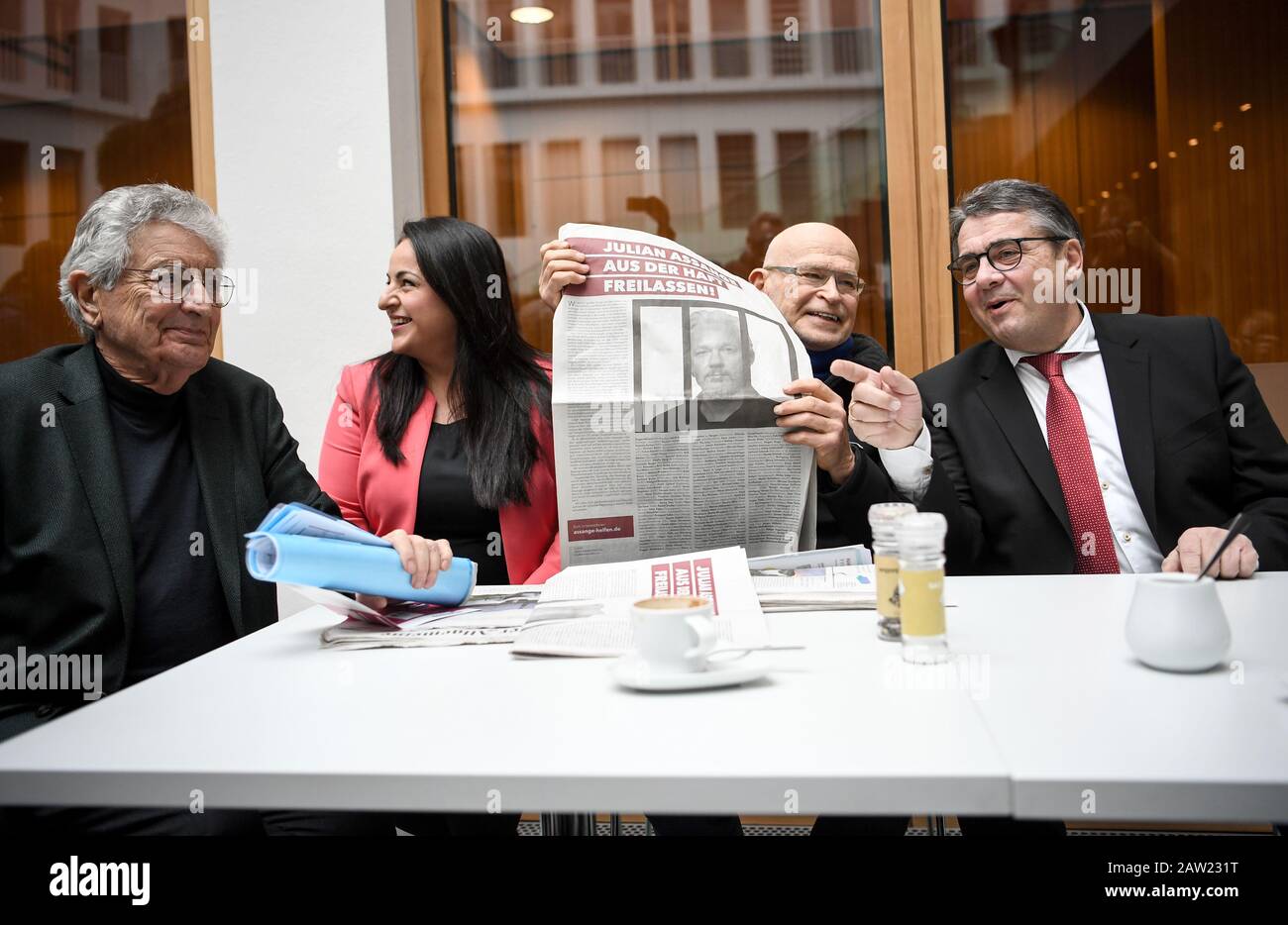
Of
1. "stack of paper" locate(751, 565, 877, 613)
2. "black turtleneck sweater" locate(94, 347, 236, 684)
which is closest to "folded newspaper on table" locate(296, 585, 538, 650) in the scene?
"stack of paper" locate(751, 565, 877, 613)

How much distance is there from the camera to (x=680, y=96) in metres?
2.42

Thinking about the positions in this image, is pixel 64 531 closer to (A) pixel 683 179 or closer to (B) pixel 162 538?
(B) pixel 162 538

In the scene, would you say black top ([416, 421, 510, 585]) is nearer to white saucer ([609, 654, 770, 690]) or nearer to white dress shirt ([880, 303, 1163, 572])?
white dress shirt ([880, 303, 1163, 572])

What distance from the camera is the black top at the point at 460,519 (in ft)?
5.45

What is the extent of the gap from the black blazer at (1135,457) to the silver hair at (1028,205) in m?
0.21

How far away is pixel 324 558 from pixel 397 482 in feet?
2.23

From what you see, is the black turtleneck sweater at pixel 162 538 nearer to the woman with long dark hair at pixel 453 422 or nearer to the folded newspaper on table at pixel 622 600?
the woman with long dark hair at pixel 453 422

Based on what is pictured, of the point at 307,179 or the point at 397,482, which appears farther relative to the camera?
the point at 307,179

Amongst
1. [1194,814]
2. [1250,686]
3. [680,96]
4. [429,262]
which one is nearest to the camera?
[1194,814]

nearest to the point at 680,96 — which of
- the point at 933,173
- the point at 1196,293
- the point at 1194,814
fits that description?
the point at 933,173

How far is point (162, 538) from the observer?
1.40 meters

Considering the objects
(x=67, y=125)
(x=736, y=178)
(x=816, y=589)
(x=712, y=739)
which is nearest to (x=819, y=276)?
(x=736, y=178)
